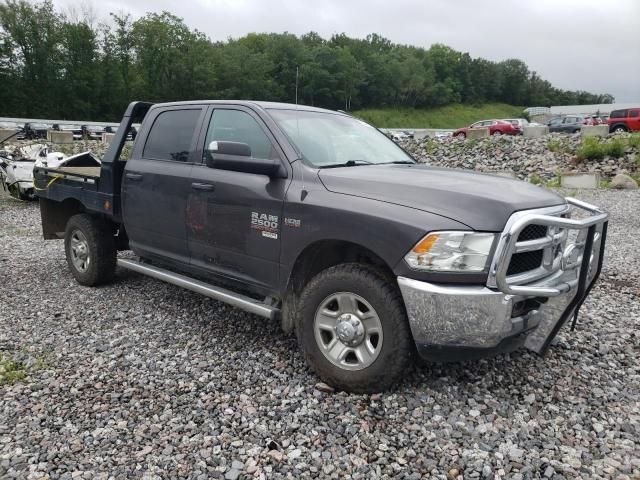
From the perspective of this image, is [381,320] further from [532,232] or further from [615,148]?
[615,148]

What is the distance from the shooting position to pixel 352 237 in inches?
127

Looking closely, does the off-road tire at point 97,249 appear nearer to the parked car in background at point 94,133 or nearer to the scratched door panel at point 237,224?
the scratched door panel at point 237,224

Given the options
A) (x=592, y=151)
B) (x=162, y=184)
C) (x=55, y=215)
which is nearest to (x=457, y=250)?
(x=162, y=184)

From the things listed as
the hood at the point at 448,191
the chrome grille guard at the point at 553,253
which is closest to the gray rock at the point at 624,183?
the chrome grille guard at the point at 553,253

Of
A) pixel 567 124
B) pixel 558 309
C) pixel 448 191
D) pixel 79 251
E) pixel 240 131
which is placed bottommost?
pixel 79 251

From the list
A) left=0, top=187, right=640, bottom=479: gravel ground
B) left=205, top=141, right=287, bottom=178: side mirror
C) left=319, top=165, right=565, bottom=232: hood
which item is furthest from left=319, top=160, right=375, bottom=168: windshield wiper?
left=0, top=187, right=640, bottom=479: gravel ground

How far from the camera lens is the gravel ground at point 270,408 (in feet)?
8.96

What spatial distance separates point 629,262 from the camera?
23.3 ft

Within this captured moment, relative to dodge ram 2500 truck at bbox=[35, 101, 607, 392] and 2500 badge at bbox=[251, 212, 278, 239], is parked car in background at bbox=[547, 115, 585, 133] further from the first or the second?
2500 badge at bbox=[251, 212, 278, 239]

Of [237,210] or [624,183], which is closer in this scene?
[237,210]

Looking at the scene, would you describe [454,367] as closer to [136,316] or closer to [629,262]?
[136,316]

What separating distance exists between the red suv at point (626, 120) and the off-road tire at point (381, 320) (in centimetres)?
3033

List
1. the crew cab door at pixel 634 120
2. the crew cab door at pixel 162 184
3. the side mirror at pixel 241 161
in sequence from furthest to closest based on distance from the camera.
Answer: the crew cab door at pixel 634 120 → the crew cab door at pixel 162 184 → the side mirror at pixel 241 161

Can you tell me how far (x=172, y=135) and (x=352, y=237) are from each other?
2.38 m
